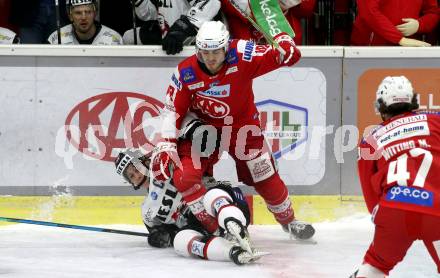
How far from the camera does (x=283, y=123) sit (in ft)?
21.9

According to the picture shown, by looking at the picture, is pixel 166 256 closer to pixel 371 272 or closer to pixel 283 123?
pixel 283 123

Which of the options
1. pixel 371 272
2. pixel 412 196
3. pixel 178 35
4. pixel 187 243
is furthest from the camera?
pixel 178 35

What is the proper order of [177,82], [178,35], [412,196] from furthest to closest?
[178,35]
[177,82]
[412,196]

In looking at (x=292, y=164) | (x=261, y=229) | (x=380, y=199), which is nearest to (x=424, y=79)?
(x=292, y=164)

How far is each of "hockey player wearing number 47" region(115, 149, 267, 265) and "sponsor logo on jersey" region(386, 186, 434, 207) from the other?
130cm

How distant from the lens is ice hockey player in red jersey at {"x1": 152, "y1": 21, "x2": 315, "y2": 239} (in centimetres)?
572

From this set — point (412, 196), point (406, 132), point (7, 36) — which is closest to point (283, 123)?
point (7, 36)

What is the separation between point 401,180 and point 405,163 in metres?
0.07

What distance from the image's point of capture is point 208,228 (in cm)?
588

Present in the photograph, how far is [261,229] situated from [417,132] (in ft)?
7.08

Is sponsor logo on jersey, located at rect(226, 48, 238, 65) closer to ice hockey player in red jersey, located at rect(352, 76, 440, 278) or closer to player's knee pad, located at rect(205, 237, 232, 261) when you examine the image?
player's knee pad, located at rect(205, 237, 232, 261)

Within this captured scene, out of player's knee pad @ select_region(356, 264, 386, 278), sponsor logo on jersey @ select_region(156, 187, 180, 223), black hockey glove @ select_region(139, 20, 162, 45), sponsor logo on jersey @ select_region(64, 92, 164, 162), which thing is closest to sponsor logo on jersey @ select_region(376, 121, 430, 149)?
player's knee pad @ select_region(356, 264, 386, 278)

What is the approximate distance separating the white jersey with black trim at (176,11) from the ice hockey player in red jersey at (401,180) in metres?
2.20

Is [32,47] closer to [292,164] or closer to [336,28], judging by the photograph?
[292,164]
